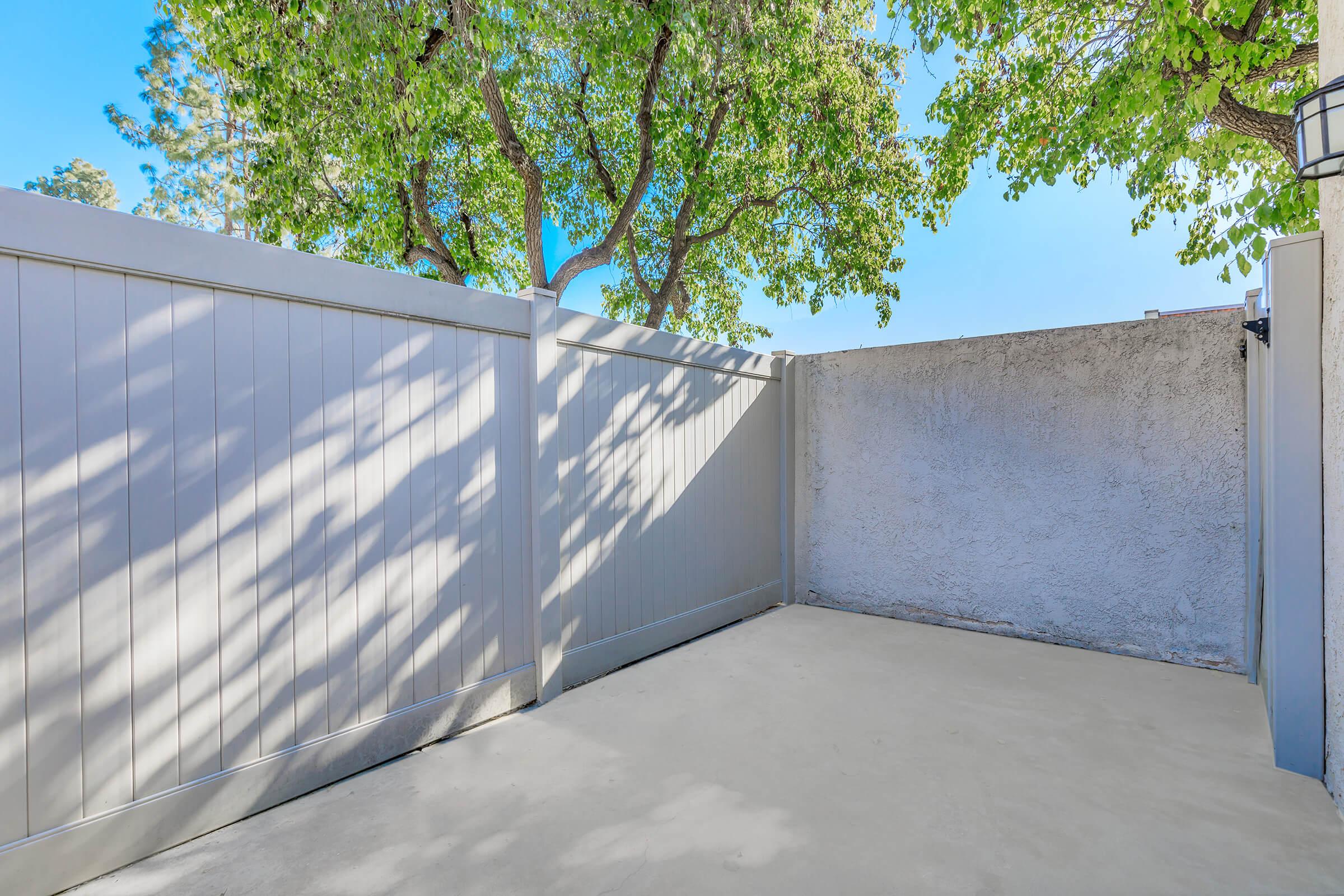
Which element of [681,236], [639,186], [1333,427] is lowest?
[1333,427]

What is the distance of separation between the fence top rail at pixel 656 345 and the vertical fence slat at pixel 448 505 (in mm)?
672

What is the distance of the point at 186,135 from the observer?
12.3 meters

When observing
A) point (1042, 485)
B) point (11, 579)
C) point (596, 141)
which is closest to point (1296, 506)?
point (1042, 485)

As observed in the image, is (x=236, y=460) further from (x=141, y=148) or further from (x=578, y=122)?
(x=141, y=148)

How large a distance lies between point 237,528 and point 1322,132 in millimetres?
3397

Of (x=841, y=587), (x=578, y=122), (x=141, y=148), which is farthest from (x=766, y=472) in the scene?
(x=141, y=148)

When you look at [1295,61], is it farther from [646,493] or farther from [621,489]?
[621,489]

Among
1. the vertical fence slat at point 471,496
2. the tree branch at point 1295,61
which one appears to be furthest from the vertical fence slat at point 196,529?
the tree branch at point 1295,61

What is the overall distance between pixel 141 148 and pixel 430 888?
53.6 feet

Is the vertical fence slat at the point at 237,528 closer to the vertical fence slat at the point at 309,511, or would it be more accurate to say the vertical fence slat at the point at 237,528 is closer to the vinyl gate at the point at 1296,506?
the vertical fence slat at the point at 309,511

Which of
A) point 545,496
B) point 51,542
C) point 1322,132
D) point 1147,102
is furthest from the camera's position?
point 1147,102

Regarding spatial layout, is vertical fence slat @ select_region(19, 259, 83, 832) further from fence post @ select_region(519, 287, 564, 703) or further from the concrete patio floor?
fence post @ select_region(519, 287, 564, 703)

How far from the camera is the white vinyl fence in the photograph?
1.73 m

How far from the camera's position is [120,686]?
1.84 m
